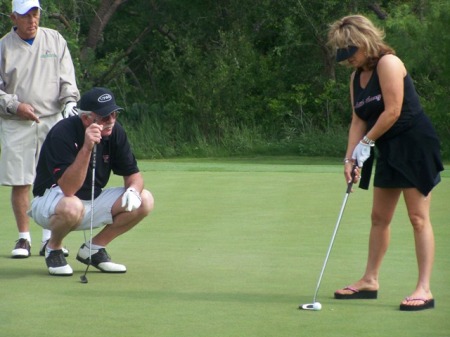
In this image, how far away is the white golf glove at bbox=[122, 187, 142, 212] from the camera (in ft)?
23.1

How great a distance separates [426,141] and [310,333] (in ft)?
4.63

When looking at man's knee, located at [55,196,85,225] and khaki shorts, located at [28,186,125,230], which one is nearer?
man's knee, located at [55,196,85,225]

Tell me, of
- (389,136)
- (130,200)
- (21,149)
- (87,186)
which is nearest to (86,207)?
(87,186)

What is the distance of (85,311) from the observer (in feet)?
19.3

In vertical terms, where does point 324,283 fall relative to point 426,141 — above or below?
below

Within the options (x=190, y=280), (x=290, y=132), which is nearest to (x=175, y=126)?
(x=290, y=132)

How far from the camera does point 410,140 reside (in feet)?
20.1

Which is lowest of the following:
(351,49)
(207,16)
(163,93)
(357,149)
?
(163,93)

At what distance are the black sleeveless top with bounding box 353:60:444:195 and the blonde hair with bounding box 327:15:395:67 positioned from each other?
0.11 metres

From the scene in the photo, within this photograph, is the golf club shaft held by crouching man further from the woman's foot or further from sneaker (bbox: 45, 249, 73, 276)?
the woman's foot

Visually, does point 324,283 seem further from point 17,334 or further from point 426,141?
point 17,334

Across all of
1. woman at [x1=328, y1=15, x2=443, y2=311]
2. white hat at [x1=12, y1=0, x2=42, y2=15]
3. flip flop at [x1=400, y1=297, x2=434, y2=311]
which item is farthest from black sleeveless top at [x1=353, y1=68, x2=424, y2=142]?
white hat at [x1=12, y1=0, x2=42, y2=15]

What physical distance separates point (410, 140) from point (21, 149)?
316 cm

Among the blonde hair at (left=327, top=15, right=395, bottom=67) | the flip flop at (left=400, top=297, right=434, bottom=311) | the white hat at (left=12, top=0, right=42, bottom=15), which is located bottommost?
the flip flop at (left=400, top=297, right=434, bottom=311)
